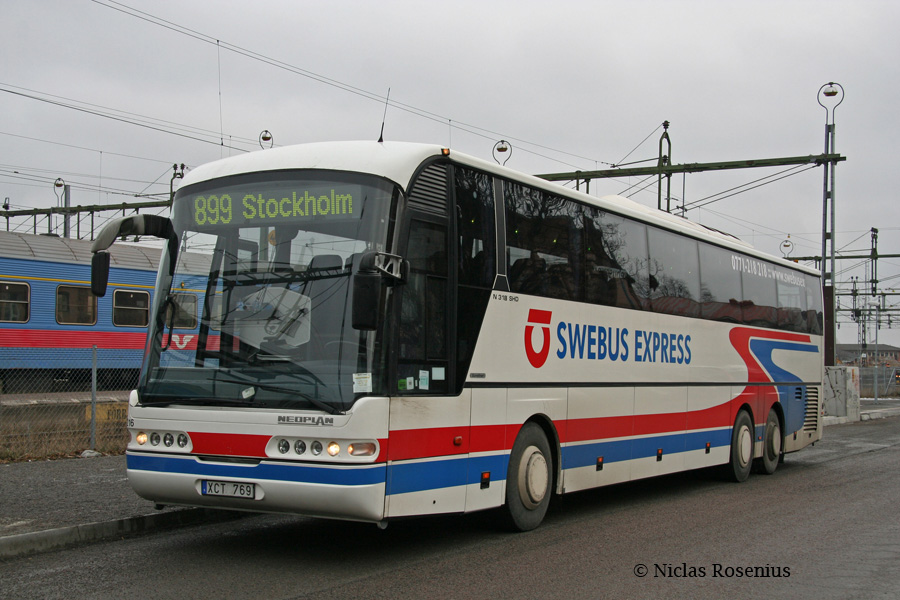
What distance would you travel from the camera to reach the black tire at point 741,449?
14148 millimetres

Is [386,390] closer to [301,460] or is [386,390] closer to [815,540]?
[301,460]

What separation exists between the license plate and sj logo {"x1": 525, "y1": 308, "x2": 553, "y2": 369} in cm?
314

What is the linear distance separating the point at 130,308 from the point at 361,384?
21.1 meters

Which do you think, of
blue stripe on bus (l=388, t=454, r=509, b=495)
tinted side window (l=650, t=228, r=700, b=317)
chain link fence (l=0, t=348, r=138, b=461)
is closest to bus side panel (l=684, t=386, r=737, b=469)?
tinted side window (l=650, t=228, r=700, b=317)

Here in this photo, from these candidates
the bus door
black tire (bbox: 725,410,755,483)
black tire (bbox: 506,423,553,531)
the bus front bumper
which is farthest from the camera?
black tire (bbox: 725,410,755,483)

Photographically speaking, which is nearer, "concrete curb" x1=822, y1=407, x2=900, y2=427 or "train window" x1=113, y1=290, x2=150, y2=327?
"train window" x1=113, y1=290, x2=150, y2=327

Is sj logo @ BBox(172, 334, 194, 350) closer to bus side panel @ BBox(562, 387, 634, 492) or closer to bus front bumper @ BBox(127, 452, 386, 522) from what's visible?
bus front bumper @ BBox(127, 452, 386, 522)

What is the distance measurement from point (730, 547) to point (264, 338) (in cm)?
471

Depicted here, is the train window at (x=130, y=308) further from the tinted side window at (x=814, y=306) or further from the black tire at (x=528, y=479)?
the black tire at (x=528, y=479)

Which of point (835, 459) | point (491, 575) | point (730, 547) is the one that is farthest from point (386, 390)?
point (835, 459)

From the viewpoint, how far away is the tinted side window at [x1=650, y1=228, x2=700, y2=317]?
1194 cm

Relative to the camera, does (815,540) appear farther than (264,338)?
Yes

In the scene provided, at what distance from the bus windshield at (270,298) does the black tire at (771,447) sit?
1029 centimetres

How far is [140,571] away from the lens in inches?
278
